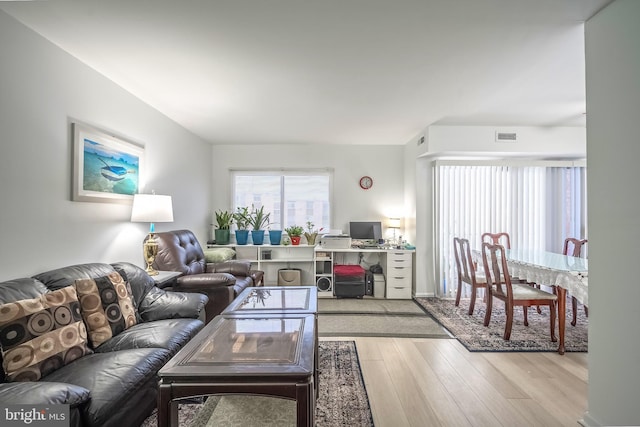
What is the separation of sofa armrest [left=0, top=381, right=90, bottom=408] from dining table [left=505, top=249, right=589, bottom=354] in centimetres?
315

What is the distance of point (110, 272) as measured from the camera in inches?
92.5

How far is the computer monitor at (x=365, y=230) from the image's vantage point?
5.10 m

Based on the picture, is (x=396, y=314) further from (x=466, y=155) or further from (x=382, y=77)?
(x=382, y=77)

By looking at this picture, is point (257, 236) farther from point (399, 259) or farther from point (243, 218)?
point (399, 259)

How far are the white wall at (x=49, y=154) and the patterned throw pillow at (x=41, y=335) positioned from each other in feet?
1.44

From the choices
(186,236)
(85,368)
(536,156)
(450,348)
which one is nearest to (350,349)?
(450,348)

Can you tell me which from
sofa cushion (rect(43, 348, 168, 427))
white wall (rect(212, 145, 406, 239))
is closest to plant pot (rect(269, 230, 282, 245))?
white wall (rect(212, 145, 406, 239))

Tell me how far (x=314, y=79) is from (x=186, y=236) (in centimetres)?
248

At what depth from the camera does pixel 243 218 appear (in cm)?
507

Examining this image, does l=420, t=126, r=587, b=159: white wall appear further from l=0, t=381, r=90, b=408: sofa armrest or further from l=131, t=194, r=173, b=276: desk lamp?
l=0, t=381, r=90, b=408: sofa armrest

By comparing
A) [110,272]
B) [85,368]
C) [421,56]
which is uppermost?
[421,56]

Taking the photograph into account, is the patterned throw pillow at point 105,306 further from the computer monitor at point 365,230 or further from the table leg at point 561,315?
the table leg at point 561,315

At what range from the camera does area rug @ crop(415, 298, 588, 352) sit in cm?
294

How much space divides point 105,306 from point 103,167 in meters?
1.26
